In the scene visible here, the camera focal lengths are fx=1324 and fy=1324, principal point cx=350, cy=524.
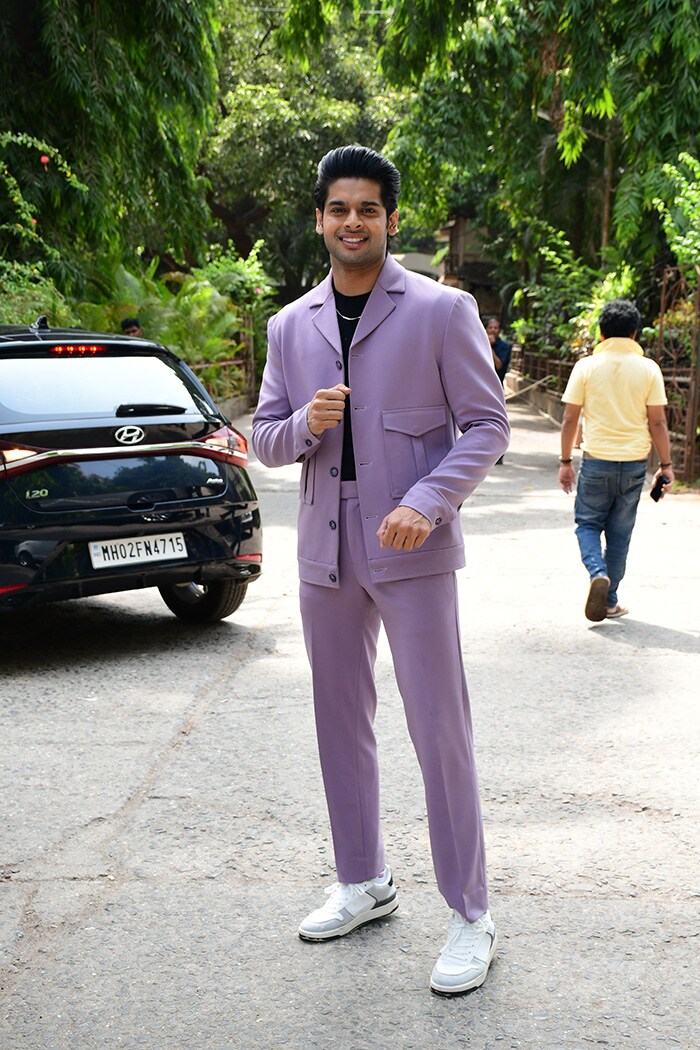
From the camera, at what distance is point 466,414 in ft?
10.8

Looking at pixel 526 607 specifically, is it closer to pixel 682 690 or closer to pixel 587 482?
pixel 587 482

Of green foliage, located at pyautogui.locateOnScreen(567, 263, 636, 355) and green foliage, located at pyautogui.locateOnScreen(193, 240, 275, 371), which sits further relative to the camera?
green foliage, located at pyautogui.locateOnScreen(193, 240, 275, 371)

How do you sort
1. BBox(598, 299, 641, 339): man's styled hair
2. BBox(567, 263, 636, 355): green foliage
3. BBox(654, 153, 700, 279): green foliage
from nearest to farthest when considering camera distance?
BBox(598, 299, 641, 339): man's styled hair, BBox(654, 153, 700, 279): green foliage, BBox(567, 263, 636, 355): green foliage

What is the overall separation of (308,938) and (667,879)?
44.7 inches

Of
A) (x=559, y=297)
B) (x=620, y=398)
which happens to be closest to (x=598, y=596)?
(x=620, y=398)

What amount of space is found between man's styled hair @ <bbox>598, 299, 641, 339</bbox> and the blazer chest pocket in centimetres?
440

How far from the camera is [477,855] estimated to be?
340 cm

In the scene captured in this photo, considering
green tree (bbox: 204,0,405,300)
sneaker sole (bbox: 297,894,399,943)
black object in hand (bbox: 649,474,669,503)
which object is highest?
green tree (bbox: 204,0,405,300)

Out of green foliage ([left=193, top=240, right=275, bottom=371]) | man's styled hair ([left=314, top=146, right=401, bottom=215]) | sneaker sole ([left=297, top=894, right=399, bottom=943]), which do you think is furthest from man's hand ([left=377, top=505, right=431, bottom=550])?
green foliage ([left=193, top=240, right=275, bottom=371])

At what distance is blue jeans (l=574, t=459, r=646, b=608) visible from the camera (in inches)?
302

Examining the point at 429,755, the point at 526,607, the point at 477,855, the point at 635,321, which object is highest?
the point at 635,321

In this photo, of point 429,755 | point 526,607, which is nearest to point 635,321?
point 526,607

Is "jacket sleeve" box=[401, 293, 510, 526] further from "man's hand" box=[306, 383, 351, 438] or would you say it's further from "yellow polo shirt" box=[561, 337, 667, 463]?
"yellow polo shirt" box=[561, 337, 667, 463]

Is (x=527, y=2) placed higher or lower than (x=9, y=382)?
higher
